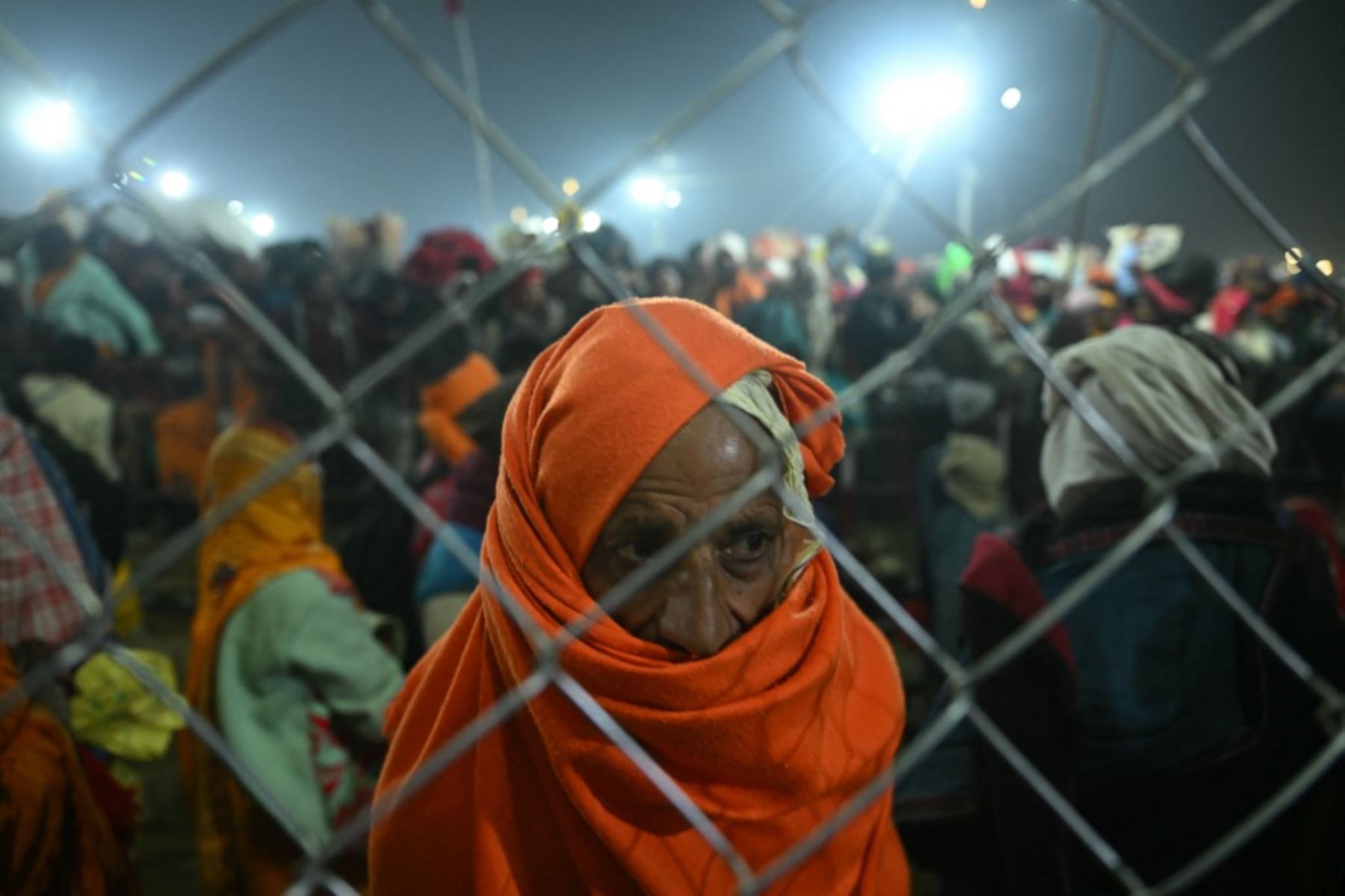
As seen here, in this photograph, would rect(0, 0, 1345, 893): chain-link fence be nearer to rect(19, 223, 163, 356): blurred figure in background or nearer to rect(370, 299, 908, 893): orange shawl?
rect(370, 299, 908, 893): orange shawl

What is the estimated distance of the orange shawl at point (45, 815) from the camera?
5.07 feet

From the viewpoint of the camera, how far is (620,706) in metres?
1.12

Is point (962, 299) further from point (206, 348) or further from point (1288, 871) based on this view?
point (206, 348)

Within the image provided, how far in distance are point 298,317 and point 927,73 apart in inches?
189

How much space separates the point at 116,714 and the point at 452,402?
77.4 inches

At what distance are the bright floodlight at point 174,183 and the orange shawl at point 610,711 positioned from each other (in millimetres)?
730

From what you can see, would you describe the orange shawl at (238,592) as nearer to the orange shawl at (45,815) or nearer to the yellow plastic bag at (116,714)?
the yellow plastic bag at (116,714)

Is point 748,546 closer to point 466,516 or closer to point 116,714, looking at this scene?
point 466,516

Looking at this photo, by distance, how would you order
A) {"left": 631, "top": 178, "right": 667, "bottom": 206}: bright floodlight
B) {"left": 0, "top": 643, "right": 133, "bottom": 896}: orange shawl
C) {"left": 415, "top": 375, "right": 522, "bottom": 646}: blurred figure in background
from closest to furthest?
{"left": 0, "top": 643, "right": 133, "bottom": 896}: orange shawl → {"left": 415, "top": 375, "right": 522, "bottom": 646}: blurred figure in background → {"left": 631, "top": 178, "right": 667, "bottom": 206}: bright floodlight

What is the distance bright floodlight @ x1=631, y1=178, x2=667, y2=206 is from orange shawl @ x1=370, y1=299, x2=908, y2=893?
2.73 feet

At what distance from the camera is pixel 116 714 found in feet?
6.69

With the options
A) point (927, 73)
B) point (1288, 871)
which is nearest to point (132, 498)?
point (927, 73)

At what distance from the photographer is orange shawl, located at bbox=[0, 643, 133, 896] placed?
1.55 meters

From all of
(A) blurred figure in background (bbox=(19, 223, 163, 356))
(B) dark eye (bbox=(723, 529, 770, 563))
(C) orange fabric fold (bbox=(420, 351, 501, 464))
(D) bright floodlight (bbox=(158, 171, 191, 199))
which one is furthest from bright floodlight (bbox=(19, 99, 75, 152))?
(A) blurred figure in background (bbox=(19, 223, 163, 356))
